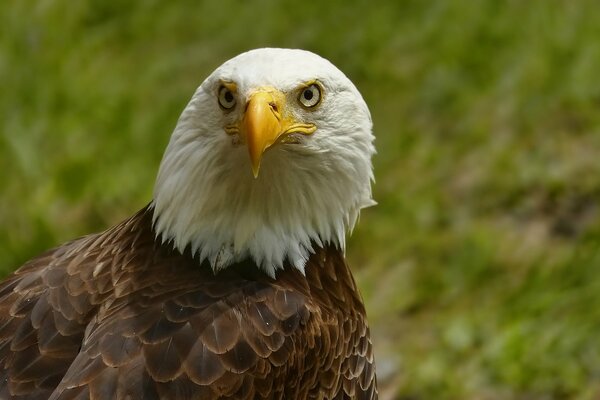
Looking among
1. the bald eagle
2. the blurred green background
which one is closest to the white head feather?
the bald eagle

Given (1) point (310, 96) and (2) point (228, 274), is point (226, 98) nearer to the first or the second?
(1) point (310, 96)

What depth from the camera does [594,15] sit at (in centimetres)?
797

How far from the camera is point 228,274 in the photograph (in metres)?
3.76

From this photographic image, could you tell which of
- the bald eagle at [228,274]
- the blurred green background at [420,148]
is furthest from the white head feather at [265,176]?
the blurred green background at [420,148]

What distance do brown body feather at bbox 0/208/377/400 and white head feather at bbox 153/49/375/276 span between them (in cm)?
8

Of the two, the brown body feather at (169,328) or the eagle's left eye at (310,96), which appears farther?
the eagle's left eye at (310,96)

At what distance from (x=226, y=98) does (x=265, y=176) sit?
0.29 m

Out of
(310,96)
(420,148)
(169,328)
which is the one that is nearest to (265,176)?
(310,96)

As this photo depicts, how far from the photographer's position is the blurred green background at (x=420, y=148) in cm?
582

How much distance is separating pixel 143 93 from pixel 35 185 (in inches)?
53.4

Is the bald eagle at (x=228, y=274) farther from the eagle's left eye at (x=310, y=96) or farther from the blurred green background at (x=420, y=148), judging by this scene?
the blurred green background at (x=420, y=148)

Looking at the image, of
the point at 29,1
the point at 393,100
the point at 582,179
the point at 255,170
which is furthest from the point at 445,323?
the point at 29,1

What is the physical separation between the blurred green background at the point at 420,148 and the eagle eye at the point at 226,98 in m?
2.42

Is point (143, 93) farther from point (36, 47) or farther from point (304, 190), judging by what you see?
point (304, 190)
